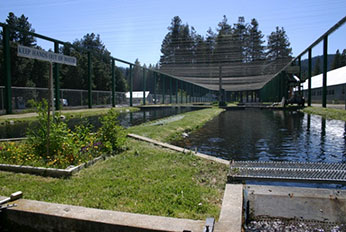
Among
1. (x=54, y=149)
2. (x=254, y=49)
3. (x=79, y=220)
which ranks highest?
(x=254, y=49)

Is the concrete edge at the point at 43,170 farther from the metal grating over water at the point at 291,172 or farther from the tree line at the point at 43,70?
the tree line at the point at 43,70

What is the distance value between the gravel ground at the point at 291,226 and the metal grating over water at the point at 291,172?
105 centimetres

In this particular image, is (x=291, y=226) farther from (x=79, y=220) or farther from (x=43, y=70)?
(x=43, y=70)

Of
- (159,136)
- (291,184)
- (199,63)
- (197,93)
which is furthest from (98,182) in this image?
(197,93)

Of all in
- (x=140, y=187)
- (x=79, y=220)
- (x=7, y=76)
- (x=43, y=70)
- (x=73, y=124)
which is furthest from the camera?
(x=43, y=70)

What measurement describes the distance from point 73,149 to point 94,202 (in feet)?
6.57

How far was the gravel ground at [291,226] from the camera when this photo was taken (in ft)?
9.09

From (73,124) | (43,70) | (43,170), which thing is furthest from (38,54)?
(43,70)

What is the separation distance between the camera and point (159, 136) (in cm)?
863

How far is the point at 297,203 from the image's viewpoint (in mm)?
3361

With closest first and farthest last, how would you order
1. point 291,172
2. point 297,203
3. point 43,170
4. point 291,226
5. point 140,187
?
point 291,226
point 297,203
point 140,187
point 291,172
point 43,170

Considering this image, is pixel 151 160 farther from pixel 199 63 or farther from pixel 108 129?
pixel 199 63

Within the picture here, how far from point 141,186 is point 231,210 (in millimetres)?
1348

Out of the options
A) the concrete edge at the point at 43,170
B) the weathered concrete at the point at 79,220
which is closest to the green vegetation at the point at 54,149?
the concrete edge at the point at 43,170
